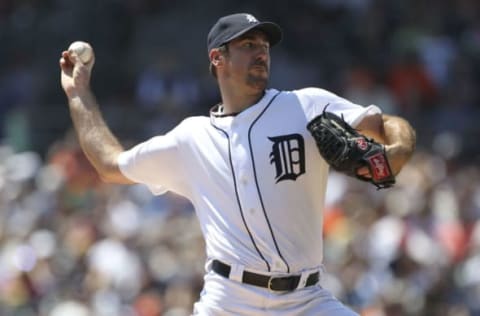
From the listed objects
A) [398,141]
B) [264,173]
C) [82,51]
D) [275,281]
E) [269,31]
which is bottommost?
[275,281]

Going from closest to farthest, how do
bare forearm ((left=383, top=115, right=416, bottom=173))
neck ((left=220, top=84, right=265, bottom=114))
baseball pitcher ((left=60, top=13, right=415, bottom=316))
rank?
bare forearm ((left=383, top=115, right=416, bottom=173))
baseball pitcher ((left=60, top=13, right=415, bottom=316))
neck ((left=220, top=84, right=265, bottom=114))

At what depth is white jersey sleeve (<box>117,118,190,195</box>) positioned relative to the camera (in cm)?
687

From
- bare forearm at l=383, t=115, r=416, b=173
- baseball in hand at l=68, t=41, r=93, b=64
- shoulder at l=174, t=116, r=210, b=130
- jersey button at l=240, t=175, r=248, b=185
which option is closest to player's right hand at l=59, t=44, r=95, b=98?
baseball in hand at l=68, t=41, r=93, b=64

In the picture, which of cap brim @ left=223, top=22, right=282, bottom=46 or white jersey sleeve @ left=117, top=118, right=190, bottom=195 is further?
white jersey sleeve @ left=117, top=118, right=190, bottom=195

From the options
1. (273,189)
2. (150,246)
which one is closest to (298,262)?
(273,189)

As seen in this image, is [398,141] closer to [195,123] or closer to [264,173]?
[264,173]

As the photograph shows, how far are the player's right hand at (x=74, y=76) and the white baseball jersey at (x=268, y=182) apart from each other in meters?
0.82

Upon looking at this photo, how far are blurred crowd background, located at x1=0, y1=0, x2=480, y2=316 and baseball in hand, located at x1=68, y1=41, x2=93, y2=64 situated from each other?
3.31m

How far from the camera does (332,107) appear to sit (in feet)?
21.5

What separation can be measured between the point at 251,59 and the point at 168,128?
25.1 ft

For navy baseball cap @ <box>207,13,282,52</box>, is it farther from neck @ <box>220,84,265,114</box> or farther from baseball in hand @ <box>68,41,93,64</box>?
baseball in hand @ <box>68,41,93,64</box>

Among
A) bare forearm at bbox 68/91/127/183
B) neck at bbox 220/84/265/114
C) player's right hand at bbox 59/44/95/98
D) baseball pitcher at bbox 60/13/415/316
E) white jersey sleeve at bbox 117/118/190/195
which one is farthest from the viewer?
player's right hand at bbox 59/44/95/98

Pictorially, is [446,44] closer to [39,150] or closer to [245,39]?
[39,150]

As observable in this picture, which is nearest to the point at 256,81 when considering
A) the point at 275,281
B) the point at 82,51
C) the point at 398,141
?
the point at 398,141
